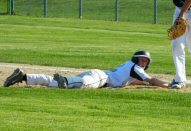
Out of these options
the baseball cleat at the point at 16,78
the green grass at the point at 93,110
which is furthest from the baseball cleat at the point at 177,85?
the baseball cleat at the point at 16,78

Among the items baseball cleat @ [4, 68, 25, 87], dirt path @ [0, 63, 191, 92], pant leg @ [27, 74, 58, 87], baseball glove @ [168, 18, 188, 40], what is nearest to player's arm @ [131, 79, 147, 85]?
baseball glove @ [168, 18, 188, 40]

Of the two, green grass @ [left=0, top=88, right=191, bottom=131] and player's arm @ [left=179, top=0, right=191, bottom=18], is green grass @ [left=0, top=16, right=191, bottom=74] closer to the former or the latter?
player's arm @ [left=179, top=0, right=191, bottom=18]

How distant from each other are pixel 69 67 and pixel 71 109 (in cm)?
687

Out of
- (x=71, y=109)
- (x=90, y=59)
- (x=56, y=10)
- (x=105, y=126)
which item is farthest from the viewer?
(x=56, y=10)

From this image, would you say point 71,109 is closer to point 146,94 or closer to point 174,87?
point 146,94

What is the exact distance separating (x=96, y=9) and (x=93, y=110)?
44963 millimetres

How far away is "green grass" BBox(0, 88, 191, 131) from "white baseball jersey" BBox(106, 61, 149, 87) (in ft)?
1.55

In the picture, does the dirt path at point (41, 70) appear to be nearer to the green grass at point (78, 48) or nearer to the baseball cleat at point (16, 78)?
the green grass at point (78, 48)

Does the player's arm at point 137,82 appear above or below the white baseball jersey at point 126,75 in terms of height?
below

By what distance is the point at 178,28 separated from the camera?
40.9ft

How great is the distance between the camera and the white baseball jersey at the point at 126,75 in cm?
1273

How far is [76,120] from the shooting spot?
9242 mm

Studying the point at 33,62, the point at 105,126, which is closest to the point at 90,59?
the point at 33,62

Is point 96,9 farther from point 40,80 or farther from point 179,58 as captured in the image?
point 40,80
